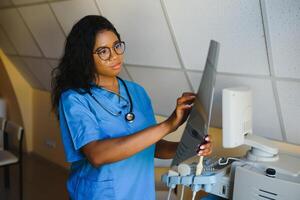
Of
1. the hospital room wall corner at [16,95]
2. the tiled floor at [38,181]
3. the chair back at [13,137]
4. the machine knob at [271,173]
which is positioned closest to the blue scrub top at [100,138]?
the machine knob at [271,173]

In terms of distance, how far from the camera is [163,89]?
2.17 m

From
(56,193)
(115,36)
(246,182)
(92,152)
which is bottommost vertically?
(56,193)

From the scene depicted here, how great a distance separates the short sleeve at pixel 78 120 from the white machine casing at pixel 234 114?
0.54 meters

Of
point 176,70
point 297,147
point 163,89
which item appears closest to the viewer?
point 297,147

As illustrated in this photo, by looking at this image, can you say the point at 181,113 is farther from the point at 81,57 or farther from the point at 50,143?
the point at 50,143

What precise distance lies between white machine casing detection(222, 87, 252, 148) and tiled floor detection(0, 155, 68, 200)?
2.20m

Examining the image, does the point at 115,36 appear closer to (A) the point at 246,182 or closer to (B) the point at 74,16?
(A) the point at 246,182

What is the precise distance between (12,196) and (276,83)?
273 centimetres

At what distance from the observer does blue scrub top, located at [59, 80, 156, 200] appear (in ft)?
3.69

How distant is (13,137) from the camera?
307cm

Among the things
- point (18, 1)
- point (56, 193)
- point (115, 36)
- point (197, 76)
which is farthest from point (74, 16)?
point (56, 193)

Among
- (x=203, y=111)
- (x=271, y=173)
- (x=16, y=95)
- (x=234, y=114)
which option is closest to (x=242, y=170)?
(x=271, y=173)

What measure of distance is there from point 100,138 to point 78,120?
97mm

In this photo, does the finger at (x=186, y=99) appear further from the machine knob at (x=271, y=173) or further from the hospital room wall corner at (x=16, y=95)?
the hospital room wall corner at (x=16, y=95)
